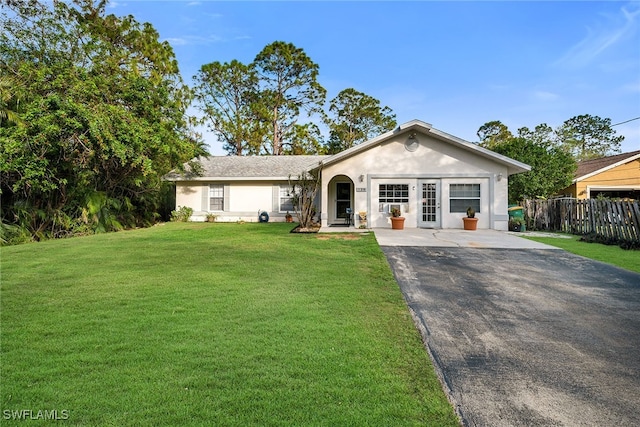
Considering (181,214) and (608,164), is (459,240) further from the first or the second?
(608,164)

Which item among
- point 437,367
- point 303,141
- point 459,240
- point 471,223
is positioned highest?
point 303,141

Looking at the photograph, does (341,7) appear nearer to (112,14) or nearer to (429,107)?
(429,107)

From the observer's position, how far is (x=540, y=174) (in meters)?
17.8

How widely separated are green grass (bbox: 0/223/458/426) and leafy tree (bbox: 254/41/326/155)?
91.8ft

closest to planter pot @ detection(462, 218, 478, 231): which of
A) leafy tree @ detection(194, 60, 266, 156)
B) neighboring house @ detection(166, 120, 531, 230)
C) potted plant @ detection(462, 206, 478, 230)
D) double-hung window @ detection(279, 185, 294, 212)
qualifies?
potted plant @ detection(462, 206, 478, 230)

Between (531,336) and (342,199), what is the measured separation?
13.4 metres

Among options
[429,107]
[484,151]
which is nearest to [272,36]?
[429,107]

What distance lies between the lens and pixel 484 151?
43.8 feet

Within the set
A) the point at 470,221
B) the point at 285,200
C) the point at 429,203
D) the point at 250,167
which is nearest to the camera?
the point at 470,221

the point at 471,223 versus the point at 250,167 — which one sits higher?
the point at 250,167

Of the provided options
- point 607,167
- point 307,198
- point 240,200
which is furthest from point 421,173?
point 607,167

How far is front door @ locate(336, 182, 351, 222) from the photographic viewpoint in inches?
659

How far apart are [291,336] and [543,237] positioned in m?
11.8

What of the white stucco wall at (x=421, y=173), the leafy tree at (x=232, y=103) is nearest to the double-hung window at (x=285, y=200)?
the white stucco wall at (x=421, y=173)
